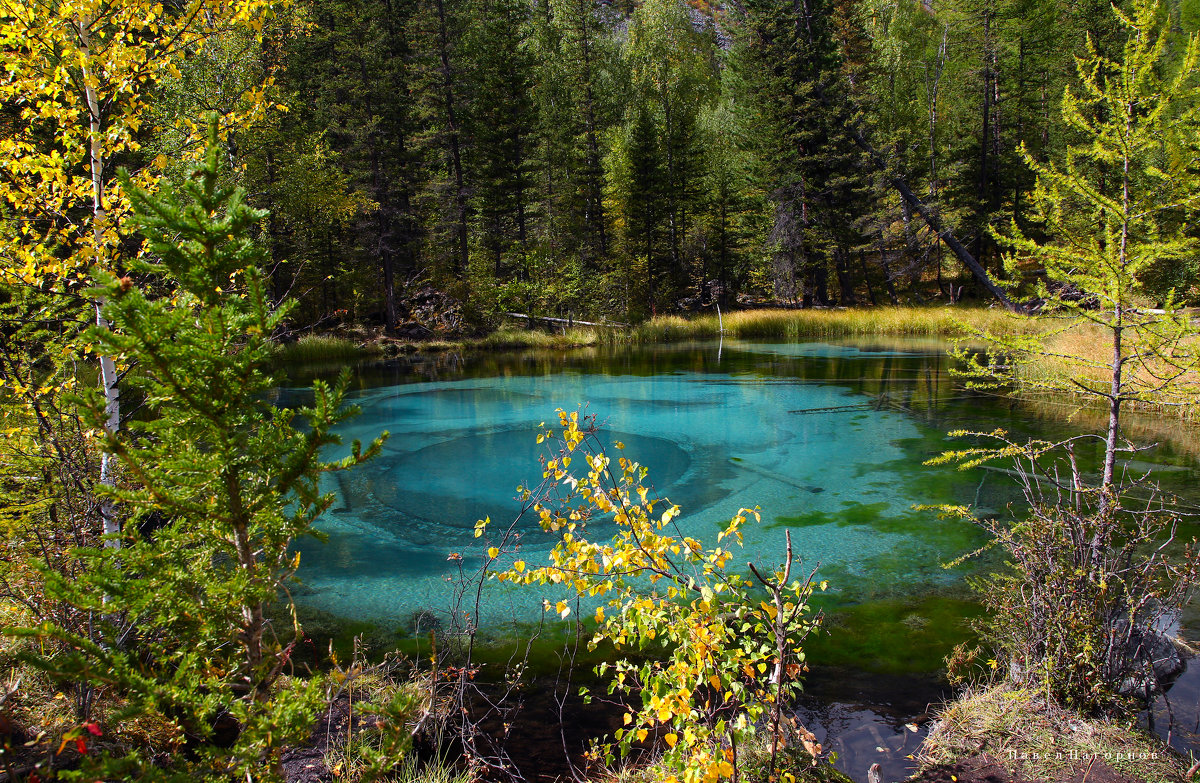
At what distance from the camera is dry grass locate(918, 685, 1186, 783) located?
9.04 ft

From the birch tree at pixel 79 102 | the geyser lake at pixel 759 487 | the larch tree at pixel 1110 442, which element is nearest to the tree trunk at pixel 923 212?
the geyser lake at pixel 759 487

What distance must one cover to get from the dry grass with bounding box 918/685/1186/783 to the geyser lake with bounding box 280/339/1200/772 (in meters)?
0.34

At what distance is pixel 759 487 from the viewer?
7.54 metres

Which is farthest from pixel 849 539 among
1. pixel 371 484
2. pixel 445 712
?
pixel 371 484

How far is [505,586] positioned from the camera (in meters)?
5.41

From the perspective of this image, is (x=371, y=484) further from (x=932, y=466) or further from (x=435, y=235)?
(x=435, y=235)

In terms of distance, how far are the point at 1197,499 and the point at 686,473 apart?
5.00 metres

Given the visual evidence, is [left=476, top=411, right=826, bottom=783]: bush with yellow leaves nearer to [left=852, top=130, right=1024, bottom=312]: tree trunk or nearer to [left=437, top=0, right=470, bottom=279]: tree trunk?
[left=437, top=0, right=470, bottom=279]: tree trunk

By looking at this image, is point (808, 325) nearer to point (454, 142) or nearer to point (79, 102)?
point (454, 142)

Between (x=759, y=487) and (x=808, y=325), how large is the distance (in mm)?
17673

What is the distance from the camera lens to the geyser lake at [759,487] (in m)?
4.61

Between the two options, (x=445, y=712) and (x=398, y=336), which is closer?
(x=445, y=712)

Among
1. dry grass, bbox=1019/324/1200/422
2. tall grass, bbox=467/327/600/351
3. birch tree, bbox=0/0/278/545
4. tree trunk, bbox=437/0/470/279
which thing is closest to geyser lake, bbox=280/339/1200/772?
dry grass, bbox=1019/324/1200/422

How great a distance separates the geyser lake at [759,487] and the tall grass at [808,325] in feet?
25.3
